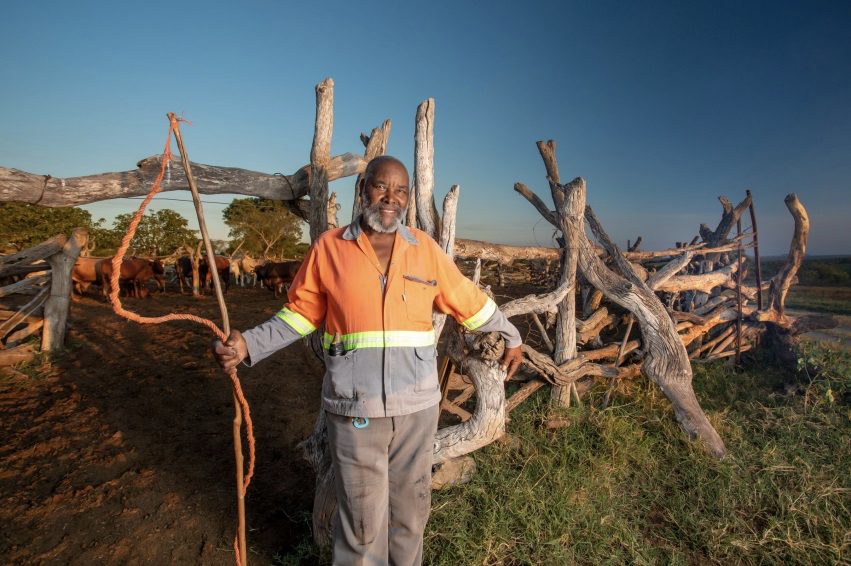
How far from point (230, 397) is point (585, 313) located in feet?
16.3

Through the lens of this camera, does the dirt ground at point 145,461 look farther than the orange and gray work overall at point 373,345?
Yes

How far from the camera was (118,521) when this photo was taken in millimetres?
3057

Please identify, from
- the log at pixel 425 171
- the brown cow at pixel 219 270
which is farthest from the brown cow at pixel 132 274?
the log at pixel 425 171

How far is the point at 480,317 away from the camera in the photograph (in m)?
2.37

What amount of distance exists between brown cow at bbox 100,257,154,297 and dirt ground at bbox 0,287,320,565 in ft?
22.3

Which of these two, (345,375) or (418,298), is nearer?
(345,375)

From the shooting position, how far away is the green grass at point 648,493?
106 inches

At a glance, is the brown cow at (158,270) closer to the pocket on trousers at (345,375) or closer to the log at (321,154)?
the log at (321,154)

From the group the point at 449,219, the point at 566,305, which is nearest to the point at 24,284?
the point at 449,219

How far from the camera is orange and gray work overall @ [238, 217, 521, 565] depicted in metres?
2.00

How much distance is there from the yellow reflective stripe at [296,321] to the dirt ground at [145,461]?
1.68 metres

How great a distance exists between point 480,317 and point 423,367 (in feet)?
1.58

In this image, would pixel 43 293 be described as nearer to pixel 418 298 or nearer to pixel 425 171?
pixel 425 171

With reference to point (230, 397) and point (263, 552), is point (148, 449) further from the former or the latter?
point (263, 552)
